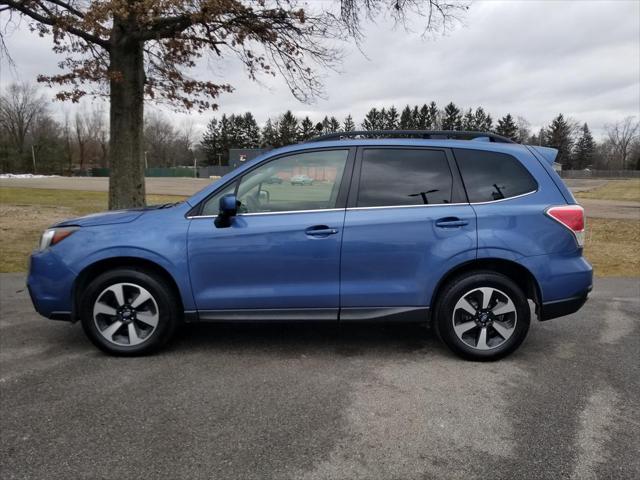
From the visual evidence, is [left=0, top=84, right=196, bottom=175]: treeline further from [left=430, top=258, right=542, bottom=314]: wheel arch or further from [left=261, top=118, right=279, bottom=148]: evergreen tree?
[left=430, top=258, right=542, bottom=314]: wheel arch

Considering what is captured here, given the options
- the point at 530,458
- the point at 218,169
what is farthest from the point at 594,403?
the point at 218,169

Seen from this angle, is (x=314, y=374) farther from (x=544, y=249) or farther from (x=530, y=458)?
(x=544, y=249)

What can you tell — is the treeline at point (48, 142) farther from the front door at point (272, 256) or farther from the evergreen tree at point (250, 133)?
the front door at point (272, 256)

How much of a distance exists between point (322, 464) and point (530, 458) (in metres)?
1.12

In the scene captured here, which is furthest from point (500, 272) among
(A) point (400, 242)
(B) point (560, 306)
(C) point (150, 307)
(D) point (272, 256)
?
(C) point (150, 307)

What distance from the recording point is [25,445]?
2836 mm

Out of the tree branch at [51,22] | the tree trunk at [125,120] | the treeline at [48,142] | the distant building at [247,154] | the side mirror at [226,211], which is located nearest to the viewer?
the side mirror at [226,211]

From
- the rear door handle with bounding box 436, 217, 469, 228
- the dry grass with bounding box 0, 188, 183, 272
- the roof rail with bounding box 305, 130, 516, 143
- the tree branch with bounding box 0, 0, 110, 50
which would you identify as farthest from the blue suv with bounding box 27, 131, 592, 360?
the tree branch with bounding box 0, 0, 110, 50

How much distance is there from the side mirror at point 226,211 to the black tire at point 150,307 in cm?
70

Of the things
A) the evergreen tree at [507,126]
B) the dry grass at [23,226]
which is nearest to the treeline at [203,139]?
the evergreen tree at [507,126]

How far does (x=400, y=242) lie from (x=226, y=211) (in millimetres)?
1387

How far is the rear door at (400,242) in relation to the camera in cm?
396

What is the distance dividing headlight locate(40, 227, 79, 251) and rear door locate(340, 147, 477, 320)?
7.48 feet

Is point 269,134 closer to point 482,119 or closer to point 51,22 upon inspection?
point 482,119
